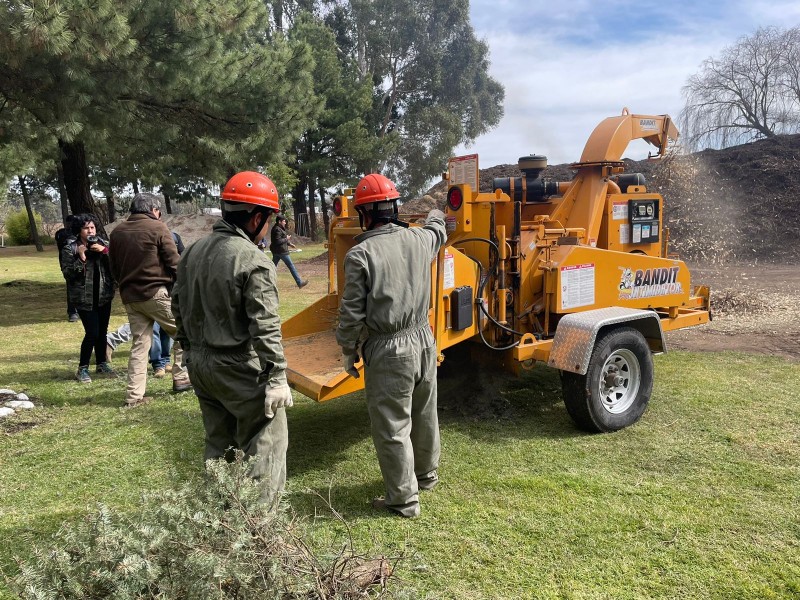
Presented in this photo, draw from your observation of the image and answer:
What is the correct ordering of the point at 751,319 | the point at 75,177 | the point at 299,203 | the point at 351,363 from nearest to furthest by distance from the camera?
the point at 351,363 → the point at 751,319 → the point at 75,177 → the point at 299,203

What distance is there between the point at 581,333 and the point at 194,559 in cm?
329

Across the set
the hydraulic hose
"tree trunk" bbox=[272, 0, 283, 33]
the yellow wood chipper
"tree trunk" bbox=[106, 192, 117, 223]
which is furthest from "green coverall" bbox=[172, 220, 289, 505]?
"tree trunk" bbox=[272, 0, 283, 33]

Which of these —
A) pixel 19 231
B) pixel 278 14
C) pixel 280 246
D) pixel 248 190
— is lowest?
pixel 280 246

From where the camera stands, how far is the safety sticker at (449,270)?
14.3 feet

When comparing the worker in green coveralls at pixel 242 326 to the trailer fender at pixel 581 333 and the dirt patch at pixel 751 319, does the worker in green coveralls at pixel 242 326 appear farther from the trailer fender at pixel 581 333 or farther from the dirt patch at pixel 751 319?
the dirt patch at pixel 751 319

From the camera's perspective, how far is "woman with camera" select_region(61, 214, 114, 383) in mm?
6477

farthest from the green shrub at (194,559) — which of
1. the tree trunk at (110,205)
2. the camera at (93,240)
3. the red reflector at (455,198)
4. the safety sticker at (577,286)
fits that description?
the tree trunk at (110,205)

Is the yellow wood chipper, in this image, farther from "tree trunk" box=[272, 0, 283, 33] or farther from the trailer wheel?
"tree trunk" box=[272, 0, 283, 33]

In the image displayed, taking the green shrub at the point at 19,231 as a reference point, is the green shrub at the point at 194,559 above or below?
below

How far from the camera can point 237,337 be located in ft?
9.84

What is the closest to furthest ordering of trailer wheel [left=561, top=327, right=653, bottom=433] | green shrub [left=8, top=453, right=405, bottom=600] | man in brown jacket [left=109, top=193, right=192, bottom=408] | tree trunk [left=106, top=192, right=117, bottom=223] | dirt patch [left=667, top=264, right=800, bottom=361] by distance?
green shrub [left=8, top=453, right=405, bottom=600], trailer wheel [left=561, top=327, right=653, bottom=433], man in brown jacket [left=109, top=193, right=192, bottom=408], dirt patch [left=667, top=264, right=800, bottom=361], tree trunk [left=106, top=192, right=117, bottom=223]

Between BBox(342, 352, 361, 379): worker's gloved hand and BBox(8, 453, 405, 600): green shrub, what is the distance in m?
1.23

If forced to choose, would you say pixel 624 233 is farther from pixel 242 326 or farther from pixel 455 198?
pixel 242 326

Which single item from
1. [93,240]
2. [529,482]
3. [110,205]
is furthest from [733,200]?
[110,205]
